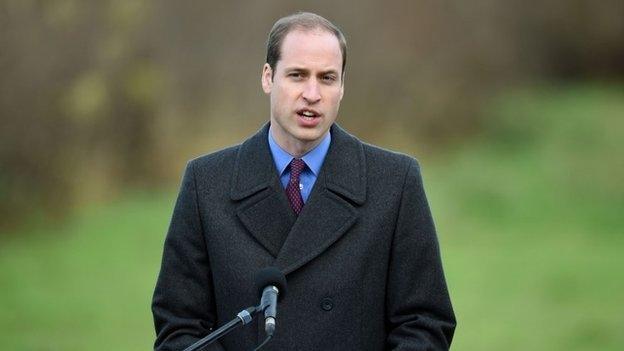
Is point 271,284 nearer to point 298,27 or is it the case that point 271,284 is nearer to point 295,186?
point 295,186

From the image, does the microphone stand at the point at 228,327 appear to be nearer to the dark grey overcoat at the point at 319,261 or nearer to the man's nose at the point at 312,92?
the dark grey overcoat at the point at 319,261

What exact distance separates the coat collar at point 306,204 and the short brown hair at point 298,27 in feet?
0.69

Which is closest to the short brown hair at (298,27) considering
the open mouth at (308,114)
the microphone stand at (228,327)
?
the open mouth at (308,114)

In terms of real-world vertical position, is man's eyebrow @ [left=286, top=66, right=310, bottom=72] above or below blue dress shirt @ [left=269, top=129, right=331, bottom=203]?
above

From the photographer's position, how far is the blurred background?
586 centimetres

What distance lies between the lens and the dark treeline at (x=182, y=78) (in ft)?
19.5

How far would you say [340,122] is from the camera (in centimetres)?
598

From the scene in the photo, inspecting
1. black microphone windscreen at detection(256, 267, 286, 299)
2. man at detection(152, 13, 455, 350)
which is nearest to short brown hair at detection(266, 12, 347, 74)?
man at detection(152, 13, 455, 350)

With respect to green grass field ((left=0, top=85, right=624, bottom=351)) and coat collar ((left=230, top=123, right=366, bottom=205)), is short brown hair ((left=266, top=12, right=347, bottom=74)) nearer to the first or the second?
coat collar ((left=230, top=123, right=366, bottom=205))

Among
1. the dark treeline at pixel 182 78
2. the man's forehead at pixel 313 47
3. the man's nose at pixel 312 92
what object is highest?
the dark treeline at pixel 182 78

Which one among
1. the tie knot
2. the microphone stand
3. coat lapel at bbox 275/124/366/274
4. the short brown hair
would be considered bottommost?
the microphone stand

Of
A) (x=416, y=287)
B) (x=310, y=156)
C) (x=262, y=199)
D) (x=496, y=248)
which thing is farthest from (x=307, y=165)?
(x=496, y=248)

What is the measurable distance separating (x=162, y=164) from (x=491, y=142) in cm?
164

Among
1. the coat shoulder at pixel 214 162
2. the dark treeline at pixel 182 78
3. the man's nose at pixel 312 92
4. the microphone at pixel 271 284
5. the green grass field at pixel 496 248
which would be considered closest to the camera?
the microphone at pixel 271 284
